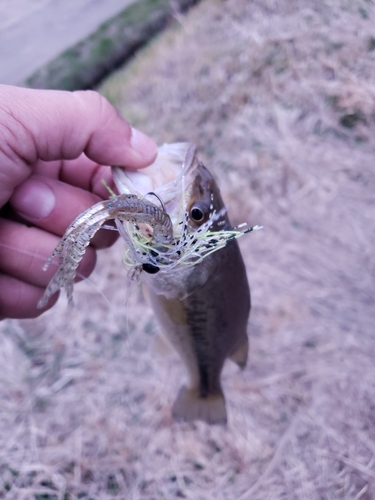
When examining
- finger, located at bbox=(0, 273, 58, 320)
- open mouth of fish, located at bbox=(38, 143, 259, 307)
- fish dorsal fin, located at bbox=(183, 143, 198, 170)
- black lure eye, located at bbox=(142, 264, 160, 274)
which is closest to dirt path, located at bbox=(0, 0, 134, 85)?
finger, located at bbox=(0, 273, 58, 320)

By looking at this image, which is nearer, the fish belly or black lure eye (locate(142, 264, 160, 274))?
black lure eye (locate(142, 264, 160, 274))

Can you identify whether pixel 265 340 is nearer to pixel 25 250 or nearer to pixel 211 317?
pixel 211 317

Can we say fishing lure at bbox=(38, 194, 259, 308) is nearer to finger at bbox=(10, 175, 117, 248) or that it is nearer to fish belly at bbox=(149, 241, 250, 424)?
fish belly at bbox=(149, 241, 250, 424)

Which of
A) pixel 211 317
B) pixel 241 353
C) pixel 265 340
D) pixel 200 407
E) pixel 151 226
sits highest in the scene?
pixel 151 226

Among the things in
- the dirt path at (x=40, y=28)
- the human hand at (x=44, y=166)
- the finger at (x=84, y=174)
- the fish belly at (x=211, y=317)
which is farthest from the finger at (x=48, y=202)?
the dirt path at (x=40, y=28)

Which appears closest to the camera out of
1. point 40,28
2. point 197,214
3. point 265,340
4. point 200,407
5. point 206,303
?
point 197,214

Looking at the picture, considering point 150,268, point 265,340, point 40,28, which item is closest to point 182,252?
point 150,268
